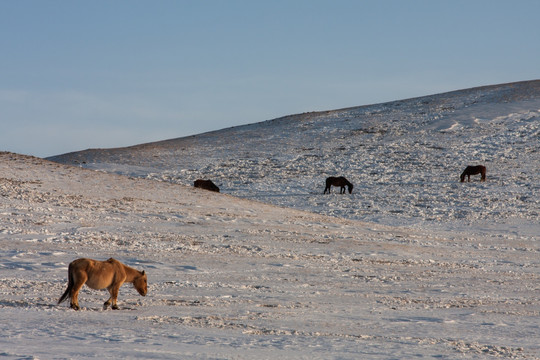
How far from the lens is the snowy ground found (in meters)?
9.41

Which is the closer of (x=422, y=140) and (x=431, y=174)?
(x=431, y=174)

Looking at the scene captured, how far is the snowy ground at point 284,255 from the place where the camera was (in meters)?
9.41

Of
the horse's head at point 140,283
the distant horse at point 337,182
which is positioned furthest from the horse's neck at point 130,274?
the distant horse at point 337,182

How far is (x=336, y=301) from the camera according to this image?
13.4 metres

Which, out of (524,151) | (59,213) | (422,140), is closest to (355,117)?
(422,140)

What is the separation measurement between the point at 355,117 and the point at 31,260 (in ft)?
185

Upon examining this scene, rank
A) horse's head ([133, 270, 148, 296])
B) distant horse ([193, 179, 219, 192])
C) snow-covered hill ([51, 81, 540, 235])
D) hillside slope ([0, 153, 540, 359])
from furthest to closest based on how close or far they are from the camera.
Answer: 1. distant horse ([193, 179, 219, 192])
2. snow-covered hill ([51, 81, 540, 235])
3. horse's head ([133, 270, 148, 296])
4. hillside slope ([0, 153, 540, 359])

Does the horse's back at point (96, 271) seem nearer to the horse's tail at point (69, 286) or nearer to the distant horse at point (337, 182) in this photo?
the horse's tail at point (69, 286)

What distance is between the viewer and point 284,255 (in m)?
19.5

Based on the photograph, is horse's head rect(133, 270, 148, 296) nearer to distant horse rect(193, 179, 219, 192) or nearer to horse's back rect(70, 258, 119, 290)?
horse's back rect(70, 258, 119, 290)

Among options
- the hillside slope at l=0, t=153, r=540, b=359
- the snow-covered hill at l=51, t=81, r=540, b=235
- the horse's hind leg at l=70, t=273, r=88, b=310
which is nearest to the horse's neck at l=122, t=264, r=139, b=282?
the hillside slope at l=0, t=153, r=540, b=359

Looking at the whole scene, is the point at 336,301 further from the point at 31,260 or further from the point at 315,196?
the point at 315,196

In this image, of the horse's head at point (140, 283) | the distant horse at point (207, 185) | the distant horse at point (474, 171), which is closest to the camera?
the horse's head at point (140, 283)

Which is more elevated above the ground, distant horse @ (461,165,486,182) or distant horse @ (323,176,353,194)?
distant horse @ (461,165,486,182)
